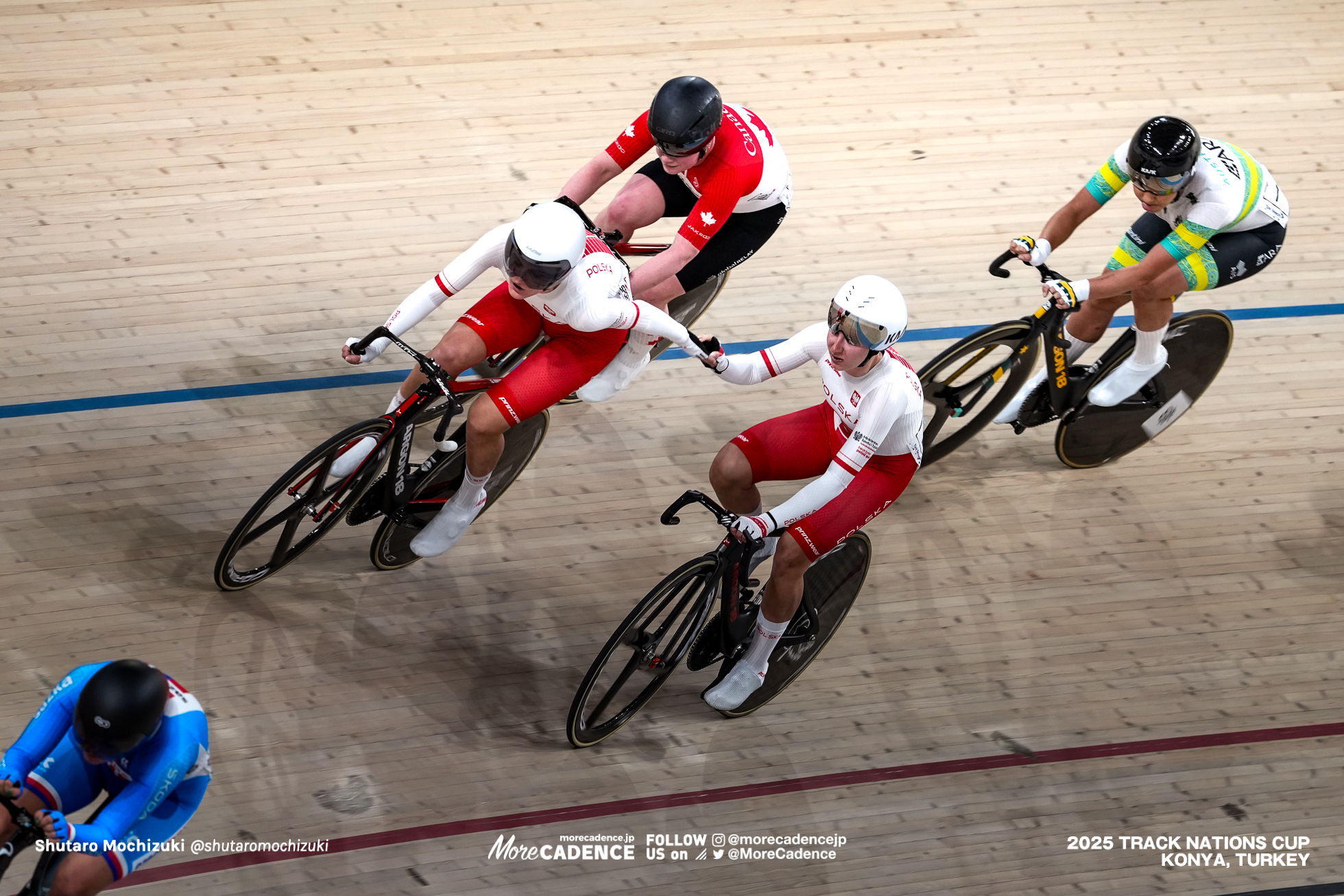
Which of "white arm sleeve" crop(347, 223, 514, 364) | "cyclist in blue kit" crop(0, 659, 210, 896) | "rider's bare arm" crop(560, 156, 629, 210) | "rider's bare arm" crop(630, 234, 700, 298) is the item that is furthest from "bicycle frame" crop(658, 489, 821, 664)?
"cyclist in blue kit" crop(0, 659, 210, 896)

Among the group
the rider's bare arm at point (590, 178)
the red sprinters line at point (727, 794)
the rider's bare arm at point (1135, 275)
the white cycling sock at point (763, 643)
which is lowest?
the red sprinters line at point (727, 794)

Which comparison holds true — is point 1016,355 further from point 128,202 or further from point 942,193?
point 128,202

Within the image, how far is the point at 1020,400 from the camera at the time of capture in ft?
15.4

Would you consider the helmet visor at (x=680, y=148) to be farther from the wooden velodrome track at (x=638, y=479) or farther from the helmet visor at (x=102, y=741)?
the helmet visor at (x=102, y=741)


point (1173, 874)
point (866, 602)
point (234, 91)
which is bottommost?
point (1173, 874)

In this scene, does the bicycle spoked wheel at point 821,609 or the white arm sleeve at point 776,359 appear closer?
the white arm sleeve at point 776,359

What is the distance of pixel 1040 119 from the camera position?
623 centimetres

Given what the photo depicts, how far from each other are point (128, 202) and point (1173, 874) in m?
4.89

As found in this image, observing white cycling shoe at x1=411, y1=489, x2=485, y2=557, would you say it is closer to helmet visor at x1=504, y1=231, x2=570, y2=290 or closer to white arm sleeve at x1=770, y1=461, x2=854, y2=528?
helmet visor at x1=504, y1=231, x2=570, y2=290

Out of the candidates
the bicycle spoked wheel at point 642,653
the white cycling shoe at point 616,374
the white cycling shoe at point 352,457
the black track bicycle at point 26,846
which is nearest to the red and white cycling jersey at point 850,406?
the bicycle spoked wheel at point 642,653

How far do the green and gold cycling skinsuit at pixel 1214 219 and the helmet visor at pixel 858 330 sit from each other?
4.74ft

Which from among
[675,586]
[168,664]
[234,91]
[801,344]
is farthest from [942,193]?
[168,664]

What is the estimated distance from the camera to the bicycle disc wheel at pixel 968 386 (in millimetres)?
4375

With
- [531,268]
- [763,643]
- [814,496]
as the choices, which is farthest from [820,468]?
[531,268]
